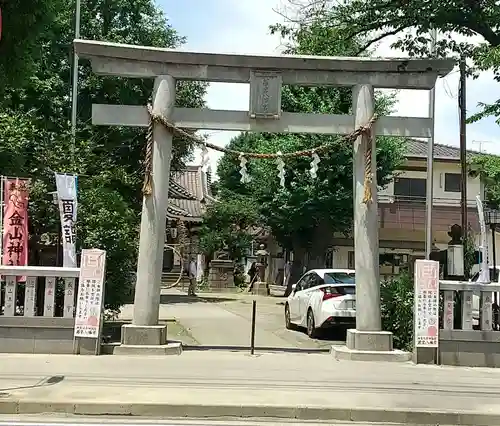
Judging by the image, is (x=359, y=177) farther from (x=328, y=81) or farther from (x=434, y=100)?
(x=434, y=100)

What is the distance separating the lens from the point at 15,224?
42.9ft

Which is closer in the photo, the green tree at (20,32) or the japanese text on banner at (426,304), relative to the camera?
the green tree at (20,32)

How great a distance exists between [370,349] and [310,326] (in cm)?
380

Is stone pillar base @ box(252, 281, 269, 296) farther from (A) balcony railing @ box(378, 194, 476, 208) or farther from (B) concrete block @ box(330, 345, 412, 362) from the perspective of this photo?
(B) concrete block @ box(330, 345, 412, 362)

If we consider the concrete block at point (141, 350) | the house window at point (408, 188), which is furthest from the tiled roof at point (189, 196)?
the concrete block at point (141, 350)

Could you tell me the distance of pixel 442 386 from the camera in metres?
10.2

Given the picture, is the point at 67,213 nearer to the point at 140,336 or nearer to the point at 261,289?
the point at 140,336

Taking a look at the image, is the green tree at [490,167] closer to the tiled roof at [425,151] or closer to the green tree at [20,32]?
the tiled roof at [425,151]

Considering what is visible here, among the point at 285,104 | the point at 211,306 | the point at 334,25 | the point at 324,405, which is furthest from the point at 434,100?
A: the point at 324,405

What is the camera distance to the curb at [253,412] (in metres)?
8.26

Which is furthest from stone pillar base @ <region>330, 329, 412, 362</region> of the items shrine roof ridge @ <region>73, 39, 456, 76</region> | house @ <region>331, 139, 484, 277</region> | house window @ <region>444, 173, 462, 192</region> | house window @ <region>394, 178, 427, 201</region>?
house window @ <region>444, 173, 462, 192</region>

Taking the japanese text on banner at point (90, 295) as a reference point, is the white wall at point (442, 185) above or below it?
above

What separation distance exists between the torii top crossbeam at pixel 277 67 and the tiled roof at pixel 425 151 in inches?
895

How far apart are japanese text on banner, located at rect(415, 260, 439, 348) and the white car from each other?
300 cm
